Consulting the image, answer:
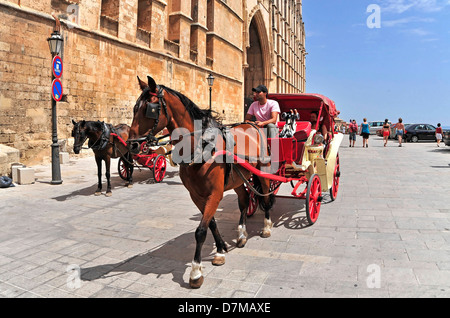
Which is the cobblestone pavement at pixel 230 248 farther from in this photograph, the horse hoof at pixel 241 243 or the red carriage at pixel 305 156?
Answer: the red carriage at pixel 305 156

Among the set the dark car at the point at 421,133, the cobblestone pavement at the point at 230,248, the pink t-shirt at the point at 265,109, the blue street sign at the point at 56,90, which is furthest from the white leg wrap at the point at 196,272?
the dark car at the point at 421,133

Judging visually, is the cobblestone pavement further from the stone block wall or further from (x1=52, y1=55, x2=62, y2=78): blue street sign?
the stone block wall

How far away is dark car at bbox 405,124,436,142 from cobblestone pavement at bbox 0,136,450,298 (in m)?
21.9

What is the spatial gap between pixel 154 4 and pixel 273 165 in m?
15.2

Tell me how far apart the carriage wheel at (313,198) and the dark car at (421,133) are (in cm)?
2515

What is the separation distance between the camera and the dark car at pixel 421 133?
26.3 m

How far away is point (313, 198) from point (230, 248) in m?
1.72

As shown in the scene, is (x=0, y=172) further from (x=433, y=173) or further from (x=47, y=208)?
(x=433, y=173)

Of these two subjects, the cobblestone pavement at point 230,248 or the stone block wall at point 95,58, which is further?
the stone block wall at point 95,58

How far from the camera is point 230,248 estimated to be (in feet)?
13.4

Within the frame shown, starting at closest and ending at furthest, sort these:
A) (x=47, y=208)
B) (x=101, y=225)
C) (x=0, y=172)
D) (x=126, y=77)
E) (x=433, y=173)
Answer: (x=101, y=225) < (x=47, y=208) < (x=0, y=172) < (x=433, y=173) < (x=126, y=77)
